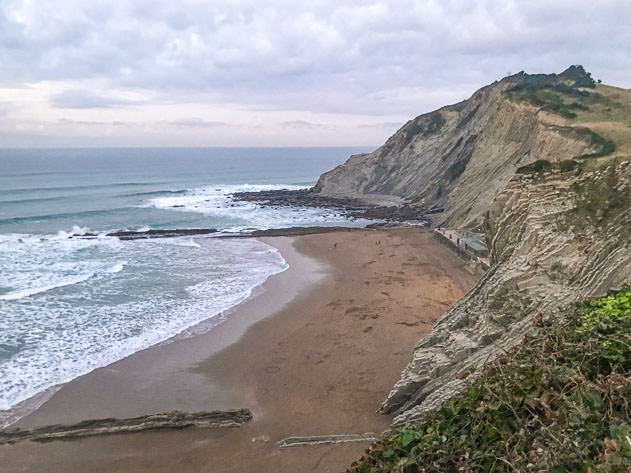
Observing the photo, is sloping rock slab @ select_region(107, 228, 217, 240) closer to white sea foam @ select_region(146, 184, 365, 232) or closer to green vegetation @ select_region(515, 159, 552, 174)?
white sea foam @ select_region(146, 184, 365, 232)

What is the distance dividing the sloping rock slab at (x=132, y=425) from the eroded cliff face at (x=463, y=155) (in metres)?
26.0

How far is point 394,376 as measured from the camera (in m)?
15.4

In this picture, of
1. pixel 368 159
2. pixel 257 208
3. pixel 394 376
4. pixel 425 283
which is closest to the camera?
pixel 394 376

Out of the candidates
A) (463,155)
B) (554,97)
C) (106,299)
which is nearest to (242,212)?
(463,155)

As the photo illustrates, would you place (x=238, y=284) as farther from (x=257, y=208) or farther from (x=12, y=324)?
(x=257, y=208)

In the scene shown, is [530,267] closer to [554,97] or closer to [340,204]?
[554,97]

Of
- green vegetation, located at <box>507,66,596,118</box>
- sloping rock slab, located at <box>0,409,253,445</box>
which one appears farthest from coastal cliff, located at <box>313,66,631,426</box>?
green vegetation, located at <box>507,66,596,118</box>

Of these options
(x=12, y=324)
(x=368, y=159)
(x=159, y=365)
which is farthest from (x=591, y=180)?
(x=368, y=159)

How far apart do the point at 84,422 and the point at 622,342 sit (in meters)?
13.2

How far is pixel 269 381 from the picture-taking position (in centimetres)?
1584

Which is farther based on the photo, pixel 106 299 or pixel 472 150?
pixel 472 150

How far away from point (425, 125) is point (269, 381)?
56.4 metres

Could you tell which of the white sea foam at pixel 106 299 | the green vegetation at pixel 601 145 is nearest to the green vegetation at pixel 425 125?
the green vegetation at pixel 601 145

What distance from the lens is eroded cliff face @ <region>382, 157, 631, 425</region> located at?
9.98m
